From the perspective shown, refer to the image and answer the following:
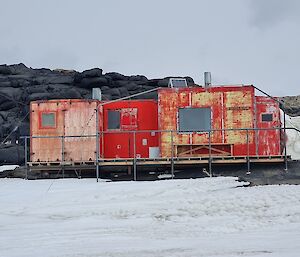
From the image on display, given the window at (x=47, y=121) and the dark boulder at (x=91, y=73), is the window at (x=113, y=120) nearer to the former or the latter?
the window at (x=47, y=121)

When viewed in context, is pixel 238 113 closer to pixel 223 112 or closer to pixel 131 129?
pixel 223 112

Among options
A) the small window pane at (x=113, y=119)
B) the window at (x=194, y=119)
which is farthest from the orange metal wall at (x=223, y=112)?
the small window pane at (x=113, y=119)

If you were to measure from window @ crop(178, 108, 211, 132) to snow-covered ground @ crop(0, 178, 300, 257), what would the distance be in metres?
3.61

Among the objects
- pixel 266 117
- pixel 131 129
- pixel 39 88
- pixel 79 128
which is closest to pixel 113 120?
pixel 131 129

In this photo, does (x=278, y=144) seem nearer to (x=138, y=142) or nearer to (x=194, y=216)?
(x=138, y=142)

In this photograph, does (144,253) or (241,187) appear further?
(241,187)

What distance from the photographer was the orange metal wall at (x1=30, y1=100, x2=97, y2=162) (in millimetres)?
21719

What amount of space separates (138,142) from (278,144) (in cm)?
632

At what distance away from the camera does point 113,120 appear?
2222 centimetres

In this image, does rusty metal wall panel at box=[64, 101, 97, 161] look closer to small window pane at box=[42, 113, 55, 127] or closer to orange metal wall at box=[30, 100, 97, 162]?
orange metal wall at box=[30, 100, 97, 162]

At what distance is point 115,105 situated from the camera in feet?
73.1

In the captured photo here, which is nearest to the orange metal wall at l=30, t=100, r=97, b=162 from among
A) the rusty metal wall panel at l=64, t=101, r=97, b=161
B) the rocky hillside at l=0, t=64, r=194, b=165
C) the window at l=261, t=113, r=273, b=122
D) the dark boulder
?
the rusty metal wall panel at l=64, t=101, r=97, b=161

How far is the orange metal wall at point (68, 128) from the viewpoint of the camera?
21.7 m

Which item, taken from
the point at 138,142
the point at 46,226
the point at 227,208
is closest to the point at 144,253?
the point at 46,226
